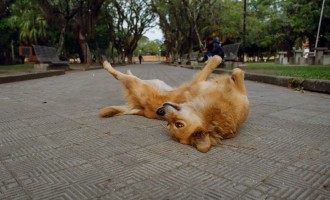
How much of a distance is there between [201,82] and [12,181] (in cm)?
228

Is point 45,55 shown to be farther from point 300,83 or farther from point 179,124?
point 179,124

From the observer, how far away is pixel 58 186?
2.12 m

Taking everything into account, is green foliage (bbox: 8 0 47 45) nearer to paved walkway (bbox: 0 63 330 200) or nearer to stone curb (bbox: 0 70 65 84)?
stone curb (bbox: 0 70 65 84)

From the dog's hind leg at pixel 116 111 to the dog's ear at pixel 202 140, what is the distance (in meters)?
1.62

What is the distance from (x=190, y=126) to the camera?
2.82 metres

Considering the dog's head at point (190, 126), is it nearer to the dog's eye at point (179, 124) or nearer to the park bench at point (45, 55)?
the dog's eye at point (179, 124)

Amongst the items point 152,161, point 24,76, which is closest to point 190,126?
point 152,161

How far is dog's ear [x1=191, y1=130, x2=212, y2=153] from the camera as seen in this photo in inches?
111

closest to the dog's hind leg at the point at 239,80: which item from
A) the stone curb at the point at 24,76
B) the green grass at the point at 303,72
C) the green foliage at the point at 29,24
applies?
the green grass at the point at 303,72

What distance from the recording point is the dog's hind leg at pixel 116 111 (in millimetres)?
4328

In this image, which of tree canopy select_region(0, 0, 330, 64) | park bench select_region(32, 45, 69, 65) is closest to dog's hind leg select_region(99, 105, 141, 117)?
park bench select_region(32, 45, 69, 65)

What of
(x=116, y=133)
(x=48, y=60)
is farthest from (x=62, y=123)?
(x=48, y=60)

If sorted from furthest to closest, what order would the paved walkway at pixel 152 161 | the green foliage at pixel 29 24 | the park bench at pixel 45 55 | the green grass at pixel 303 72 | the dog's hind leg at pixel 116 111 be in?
the green foliage at pixel 29 24 → the park bench at pixel 45 55 → the green grass at pixel 303 72 → the dog's hind leg at pixel 116 111 → the paved walkway at pixel 152 161

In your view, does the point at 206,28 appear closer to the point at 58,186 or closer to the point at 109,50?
the point at 109,50
